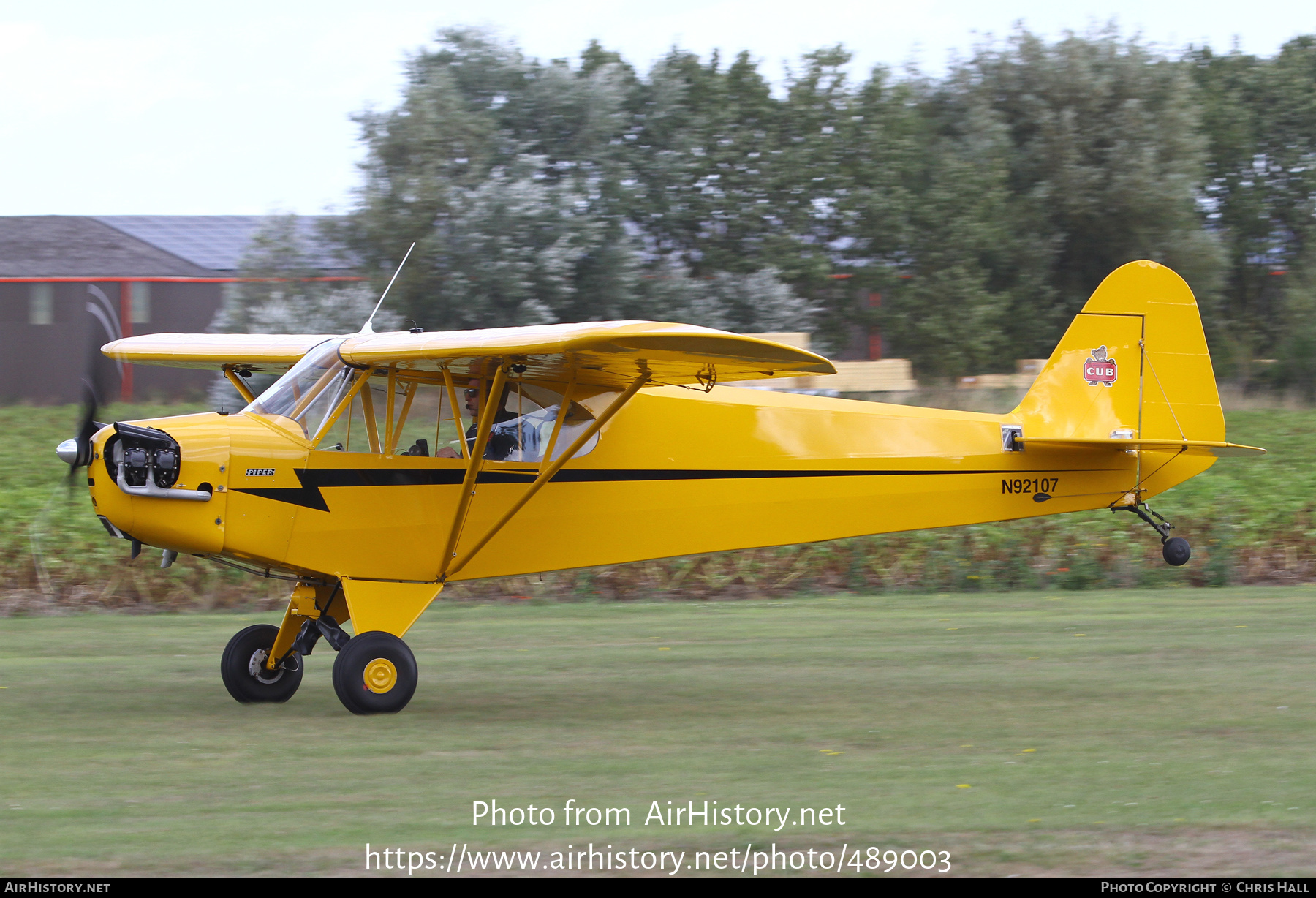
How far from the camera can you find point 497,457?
8750 millimetres

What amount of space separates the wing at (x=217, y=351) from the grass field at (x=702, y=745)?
234 centimetres

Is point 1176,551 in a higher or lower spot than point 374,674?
higher

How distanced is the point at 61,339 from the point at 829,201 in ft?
53.4

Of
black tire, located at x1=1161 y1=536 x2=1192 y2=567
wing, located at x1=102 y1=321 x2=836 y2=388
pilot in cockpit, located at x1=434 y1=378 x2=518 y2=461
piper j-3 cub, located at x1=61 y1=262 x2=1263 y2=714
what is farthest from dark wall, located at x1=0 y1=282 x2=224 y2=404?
black tire, located at x1=1161 y1=536 x2=1192 y2=567

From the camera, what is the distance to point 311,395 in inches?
332

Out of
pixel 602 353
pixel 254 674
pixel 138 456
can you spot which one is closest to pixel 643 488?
pixel 602 353

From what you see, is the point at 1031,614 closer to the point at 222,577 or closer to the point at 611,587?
the point at 611,587

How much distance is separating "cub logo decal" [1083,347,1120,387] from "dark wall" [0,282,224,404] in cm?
2002

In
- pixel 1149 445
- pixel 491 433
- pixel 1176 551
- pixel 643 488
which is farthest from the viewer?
pixel 1176 551

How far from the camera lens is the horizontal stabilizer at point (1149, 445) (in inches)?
394

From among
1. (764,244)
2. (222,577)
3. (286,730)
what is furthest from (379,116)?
(286,730)

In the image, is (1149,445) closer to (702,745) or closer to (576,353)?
(702,745)

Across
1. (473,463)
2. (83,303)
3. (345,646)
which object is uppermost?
(83,303)

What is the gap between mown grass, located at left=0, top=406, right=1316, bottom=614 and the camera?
47.8ft
